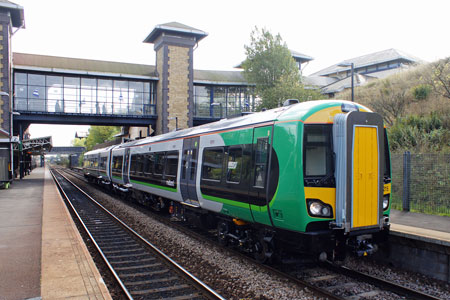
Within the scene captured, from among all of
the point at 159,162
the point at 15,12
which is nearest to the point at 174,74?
the point at 15,12

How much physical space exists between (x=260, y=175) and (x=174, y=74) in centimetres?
2525

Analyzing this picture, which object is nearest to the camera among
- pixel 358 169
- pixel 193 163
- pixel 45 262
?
pixel 358 169

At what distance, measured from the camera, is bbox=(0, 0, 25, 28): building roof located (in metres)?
25.9

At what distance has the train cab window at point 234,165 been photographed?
7406mm

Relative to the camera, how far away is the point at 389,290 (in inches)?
230

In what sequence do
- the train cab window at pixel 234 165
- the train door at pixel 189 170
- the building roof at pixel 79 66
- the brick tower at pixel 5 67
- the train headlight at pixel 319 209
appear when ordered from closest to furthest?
the train headlight at pixel 319 209, the train cab window at pixel 234 165, the train door at pixel 189 170, the brick tower at pixel 5 67, the building roof at pixel 79 66

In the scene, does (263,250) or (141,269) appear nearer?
(263,250)

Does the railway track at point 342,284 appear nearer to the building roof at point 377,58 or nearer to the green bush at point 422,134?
the green bush at point 422,134

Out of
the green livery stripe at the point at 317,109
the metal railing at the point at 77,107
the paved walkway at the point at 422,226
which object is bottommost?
the paved walkway at the point at 422,226

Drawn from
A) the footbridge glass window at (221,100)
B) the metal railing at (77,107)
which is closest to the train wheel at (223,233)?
the metal railing at (77,107)

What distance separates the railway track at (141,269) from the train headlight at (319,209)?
6.28ft

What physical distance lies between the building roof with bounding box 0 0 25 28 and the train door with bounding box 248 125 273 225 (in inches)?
1050

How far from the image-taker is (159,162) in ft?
41.6

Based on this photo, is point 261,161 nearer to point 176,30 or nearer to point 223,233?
point 223,233
